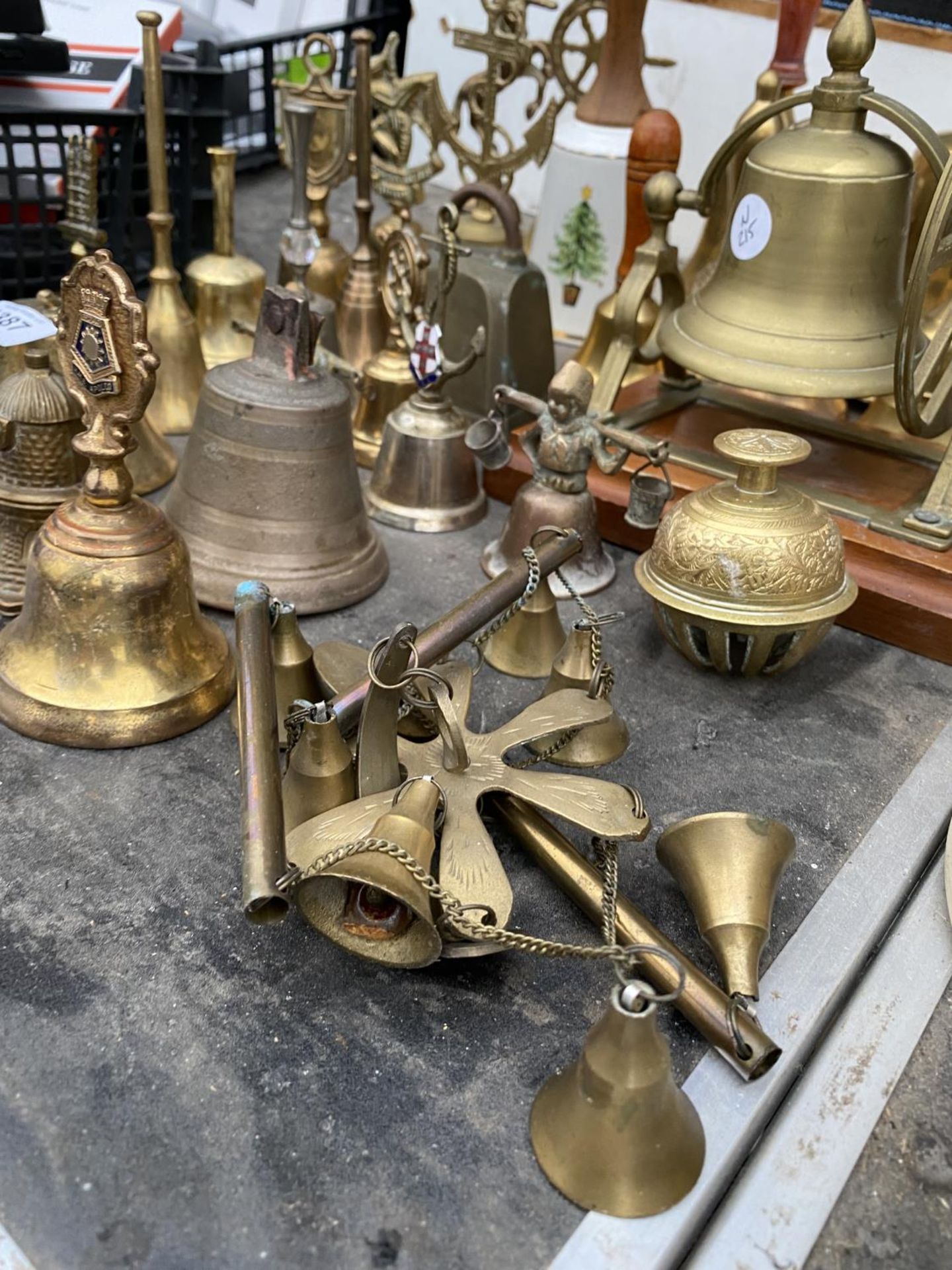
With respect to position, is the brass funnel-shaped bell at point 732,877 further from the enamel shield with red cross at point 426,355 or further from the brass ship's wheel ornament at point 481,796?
the enamel shield with red cross at point 426,355

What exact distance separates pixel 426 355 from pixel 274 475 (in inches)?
16.5

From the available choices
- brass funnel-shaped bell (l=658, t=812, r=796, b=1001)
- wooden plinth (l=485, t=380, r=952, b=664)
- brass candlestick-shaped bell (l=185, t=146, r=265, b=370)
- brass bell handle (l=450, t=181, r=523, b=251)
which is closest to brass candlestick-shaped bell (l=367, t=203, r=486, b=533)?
wooden plinth (l=485, t=380, r=952, b=664)

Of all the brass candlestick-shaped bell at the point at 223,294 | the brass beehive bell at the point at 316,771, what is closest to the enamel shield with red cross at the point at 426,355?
the brass candlestick-shaped bell at the point at 223,294

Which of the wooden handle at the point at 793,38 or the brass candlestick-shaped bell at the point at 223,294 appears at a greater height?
the wooden handle at the point at 793,38

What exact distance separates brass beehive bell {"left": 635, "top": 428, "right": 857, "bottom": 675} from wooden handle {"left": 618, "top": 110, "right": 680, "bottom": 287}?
92 cm

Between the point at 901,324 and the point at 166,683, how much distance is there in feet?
3.78

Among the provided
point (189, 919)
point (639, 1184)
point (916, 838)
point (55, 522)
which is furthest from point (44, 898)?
point (916, 838)

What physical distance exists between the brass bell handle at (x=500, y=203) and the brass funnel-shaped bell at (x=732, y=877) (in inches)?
55.3

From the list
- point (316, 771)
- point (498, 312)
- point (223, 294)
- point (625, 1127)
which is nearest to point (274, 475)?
point (316, 771)

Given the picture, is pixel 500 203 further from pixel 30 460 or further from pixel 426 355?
pixel 30 460

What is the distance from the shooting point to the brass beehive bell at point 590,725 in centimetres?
142

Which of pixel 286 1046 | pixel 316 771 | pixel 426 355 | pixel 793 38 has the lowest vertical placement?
pixel 286 1046

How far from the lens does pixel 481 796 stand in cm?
127

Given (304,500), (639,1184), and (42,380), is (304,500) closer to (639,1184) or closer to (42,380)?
(42,380)
